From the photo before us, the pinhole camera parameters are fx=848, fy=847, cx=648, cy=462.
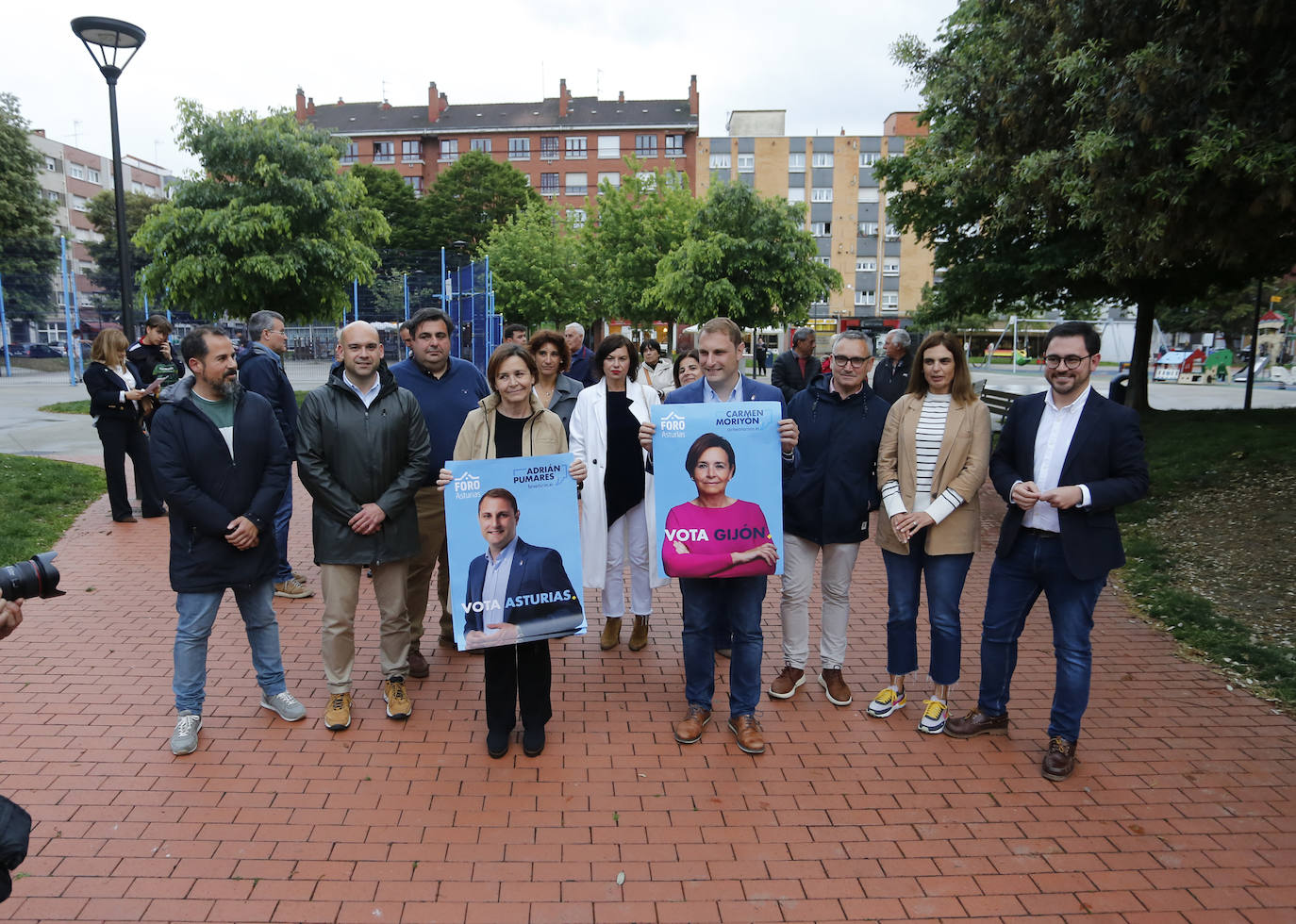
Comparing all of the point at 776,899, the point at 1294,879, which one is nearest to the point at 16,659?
the point at 776,899

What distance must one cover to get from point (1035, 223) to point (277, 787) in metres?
11.4

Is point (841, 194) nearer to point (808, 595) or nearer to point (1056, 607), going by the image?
point (808, 595)

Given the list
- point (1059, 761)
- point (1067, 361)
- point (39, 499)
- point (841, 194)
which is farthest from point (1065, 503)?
point (841, 194)

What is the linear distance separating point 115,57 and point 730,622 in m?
10.7

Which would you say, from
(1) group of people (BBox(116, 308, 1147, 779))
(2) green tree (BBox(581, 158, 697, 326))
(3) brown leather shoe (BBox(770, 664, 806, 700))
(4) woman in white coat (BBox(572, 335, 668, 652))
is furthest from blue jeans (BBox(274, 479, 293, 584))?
(2) green tree (BBox(581, 158, 697, 326))

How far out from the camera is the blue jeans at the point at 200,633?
4.35 m

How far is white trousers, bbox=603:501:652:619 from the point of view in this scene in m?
5.61

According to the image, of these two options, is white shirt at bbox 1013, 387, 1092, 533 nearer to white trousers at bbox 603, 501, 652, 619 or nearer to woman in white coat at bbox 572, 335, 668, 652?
woman in white coat at bbox 572, 335, 668, 652

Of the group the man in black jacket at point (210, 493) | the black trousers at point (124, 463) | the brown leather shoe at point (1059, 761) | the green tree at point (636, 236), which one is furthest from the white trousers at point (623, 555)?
the green tree at point (636, 236)

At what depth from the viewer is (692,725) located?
4469mm

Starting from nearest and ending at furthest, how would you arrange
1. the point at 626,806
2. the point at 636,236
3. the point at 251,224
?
the point at 626,806, the point at 251,224, the point at 636,236

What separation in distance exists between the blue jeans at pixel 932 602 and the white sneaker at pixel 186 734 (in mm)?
3715

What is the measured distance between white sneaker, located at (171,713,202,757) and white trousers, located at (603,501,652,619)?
7.95ft

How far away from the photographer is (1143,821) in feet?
12.3
